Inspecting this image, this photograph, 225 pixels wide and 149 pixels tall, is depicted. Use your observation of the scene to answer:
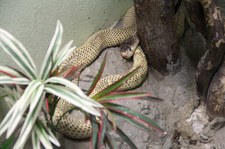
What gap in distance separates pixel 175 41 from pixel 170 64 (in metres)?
0.15

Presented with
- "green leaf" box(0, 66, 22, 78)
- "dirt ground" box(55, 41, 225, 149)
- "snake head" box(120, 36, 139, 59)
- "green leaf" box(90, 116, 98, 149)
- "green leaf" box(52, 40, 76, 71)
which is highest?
"green leaf" box(0, 66, 22, 78)

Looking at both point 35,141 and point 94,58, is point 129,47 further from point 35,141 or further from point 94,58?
point 35,141

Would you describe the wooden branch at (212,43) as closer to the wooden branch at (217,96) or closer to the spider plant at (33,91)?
the wooden branch at (217,96)

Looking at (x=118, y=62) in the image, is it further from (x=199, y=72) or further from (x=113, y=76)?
(x=199, y=72)

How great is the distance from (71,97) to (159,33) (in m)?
0.97

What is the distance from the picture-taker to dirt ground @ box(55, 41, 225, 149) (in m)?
1.80

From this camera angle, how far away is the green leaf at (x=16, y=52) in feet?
3.72

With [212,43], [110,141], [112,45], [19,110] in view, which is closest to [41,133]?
[19,110]

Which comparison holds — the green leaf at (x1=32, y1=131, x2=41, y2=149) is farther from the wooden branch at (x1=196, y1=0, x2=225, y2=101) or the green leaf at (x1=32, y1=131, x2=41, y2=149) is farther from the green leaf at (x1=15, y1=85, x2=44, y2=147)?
the wooden branch at (x1=196, y1=0, x2=225, y2=101)

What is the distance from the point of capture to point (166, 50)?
6.55 ft

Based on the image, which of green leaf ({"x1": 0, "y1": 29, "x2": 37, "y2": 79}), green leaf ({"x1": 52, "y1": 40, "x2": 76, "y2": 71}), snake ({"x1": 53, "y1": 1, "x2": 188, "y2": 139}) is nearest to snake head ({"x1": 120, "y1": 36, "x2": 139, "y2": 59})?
snake ({"x1": 53, "y1": 1, "x2": 188, "y2": 139})

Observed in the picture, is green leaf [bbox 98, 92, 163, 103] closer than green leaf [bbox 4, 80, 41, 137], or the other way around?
green leaf [bbox 4, 80, 41, 137]

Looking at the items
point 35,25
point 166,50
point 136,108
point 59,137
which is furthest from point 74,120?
point 166,50

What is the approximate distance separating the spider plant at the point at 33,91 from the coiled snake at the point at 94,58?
50 cm
